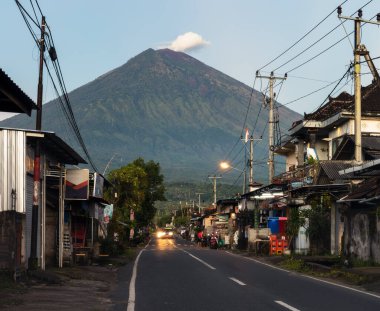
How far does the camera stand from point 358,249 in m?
25.1

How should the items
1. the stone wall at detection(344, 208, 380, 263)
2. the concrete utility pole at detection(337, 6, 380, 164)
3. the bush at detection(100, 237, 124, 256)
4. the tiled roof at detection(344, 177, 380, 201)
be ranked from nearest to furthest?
the tiled roof at detection(344, 177, 380, 201) < the stone wall at detection(344, 208, 380, 263) < the concrete utility pole at detection(337, 6, 380, 164) < the bush at detection(100, 237, 124, 256)

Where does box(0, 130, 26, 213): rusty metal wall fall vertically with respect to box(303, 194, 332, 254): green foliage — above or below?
above

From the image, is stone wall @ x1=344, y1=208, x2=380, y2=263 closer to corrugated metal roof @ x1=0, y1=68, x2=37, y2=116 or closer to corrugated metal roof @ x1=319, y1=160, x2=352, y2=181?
corrugated metal roof @ x1=319, y1=160, x2=352, y2=181

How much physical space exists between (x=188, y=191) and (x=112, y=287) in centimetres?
16775

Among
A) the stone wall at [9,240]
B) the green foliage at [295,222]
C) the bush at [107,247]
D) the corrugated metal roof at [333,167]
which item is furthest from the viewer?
the green foliage at [295,222]

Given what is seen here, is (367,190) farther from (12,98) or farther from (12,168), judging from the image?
(12,98)

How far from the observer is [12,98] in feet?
44.5

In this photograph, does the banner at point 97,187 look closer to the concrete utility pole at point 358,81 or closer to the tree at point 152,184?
the concrete utility pole at point 358,81

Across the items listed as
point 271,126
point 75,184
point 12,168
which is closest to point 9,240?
point 12,168

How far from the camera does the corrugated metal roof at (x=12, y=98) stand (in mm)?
12454

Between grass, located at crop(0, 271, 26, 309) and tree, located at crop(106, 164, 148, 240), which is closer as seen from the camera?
grass, located at crop(0, 271, 26, 309)

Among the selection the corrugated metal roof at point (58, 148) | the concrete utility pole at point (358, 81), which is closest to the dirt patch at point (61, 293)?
the corrugated metal roof at point (58, 148)

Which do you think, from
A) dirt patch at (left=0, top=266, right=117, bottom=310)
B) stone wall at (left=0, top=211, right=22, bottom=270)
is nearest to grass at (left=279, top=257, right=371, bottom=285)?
dirt patch at (left=0, top=266, right=117, bottom=310)

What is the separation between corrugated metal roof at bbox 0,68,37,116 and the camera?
12.5 metres
